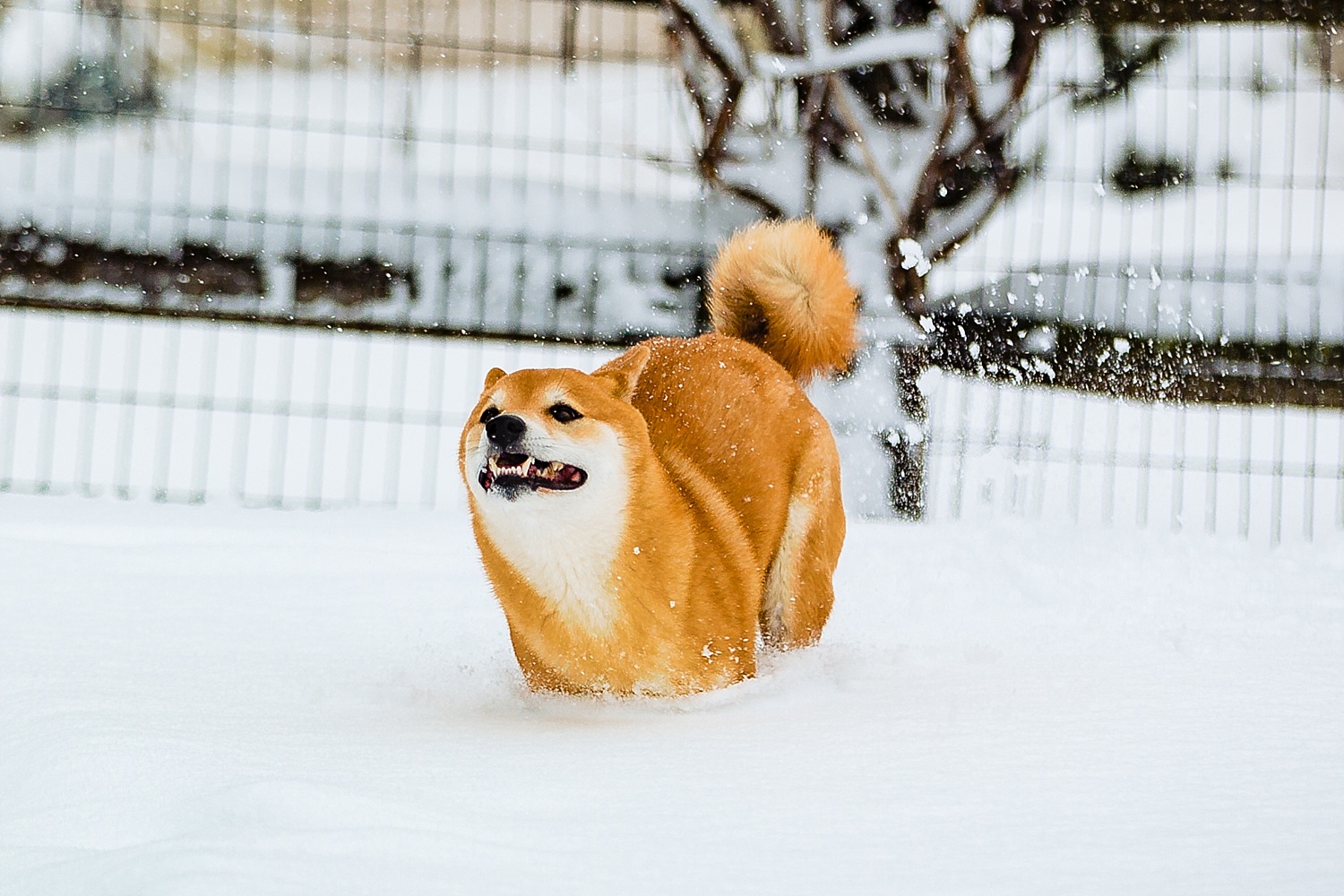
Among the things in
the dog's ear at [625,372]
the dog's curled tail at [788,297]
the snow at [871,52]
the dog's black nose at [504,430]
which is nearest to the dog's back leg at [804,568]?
the dog's curled tail at [788,297]

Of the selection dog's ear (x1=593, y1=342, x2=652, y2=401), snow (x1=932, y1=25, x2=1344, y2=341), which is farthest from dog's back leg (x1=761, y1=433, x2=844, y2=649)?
snow (x1=932, y1=25, x2=1344, y2=341)

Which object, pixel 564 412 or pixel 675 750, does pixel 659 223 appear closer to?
pixel 564 412

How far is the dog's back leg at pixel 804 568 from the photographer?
253 cm

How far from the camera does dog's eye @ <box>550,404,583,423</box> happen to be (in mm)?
2031

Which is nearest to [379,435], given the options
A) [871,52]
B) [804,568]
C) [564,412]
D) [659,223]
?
[659,223]

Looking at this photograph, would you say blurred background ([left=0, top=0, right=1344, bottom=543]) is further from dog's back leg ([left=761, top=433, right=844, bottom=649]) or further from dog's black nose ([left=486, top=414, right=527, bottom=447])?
dog's black nose ([left=486, top=414, right=527, bottom=447])

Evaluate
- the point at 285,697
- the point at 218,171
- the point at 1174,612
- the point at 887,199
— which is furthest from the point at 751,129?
the point at 285,697

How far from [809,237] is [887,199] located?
1.28m

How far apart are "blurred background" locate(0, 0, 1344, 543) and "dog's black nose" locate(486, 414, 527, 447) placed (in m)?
2.31

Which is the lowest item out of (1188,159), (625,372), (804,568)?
(804,568)

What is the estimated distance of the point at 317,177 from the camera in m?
4.44

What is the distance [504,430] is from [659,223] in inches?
104

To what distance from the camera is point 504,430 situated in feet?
6.32

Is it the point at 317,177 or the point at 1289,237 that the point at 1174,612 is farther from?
the point at 317,177
